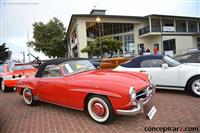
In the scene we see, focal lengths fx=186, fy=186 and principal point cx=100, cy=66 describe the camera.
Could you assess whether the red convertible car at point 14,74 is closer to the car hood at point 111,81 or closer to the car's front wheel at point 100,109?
the car hood at point 111,81

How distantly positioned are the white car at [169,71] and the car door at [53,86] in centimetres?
272

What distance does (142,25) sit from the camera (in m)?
29.5

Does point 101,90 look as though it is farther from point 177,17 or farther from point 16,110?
point 177,17

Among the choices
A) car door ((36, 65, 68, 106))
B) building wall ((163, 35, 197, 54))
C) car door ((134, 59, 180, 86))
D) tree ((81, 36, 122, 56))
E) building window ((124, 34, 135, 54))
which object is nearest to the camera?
car door ((36, 65, 68, 106))

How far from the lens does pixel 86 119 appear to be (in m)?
4.28

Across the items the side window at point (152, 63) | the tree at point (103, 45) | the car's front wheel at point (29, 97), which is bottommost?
the car's front wheel at point (29, 97)

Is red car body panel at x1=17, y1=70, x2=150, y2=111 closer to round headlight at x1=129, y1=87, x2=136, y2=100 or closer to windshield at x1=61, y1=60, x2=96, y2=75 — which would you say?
round headlight at x1=129, y1=87, x2=136, y2=100

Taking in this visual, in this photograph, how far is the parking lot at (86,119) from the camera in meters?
3.74

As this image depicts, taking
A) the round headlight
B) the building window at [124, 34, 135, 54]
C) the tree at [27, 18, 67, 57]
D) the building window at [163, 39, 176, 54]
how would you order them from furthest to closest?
the tree at [27, 18, 67, 57]
the building window at [124, 34, 135, 54]
the building window at [163, 39, 176, 54]
the round headlight

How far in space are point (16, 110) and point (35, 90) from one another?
817mm

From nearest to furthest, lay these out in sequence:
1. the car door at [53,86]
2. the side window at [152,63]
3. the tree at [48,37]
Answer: the car door at [53,86] → the side window at [152,63] → the tree at [48,37]

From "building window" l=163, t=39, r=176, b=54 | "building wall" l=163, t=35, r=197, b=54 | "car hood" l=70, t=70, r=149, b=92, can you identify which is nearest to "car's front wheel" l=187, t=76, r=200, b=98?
"car hood" l=70, t=70, r=149, b=92

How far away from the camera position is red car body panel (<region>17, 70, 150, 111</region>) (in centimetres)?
361

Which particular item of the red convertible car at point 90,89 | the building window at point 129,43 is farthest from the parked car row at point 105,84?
the building window at point 129,43
